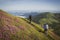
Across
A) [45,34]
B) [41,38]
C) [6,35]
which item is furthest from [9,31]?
[45,34]

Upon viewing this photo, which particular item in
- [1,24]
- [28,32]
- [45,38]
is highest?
[1,24]

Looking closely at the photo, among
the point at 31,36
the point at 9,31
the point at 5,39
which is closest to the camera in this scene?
the point at 5,39

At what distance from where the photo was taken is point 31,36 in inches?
1435

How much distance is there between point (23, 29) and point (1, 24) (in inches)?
241

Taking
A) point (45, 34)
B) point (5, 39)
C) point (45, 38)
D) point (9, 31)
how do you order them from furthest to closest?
point (45, 34) → point (45, 38) → point (9, 31) → point (5, 39)

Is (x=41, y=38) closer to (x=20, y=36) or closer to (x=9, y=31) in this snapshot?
(x=20, y=36)

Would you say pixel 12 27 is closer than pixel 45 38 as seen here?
Yes

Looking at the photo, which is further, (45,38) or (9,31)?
(45,38)

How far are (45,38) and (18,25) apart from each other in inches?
329

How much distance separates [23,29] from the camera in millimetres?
37906

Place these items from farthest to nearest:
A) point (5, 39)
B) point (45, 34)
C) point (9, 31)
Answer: point (45, 34)
point (9, 31)
point (5, 39)

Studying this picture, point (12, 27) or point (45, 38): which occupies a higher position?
point (12, 27)

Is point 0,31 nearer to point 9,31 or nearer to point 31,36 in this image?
point 9,31

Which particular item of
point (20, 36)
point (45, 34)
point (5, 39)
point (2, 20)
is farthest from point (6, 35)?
point (45, 34)
